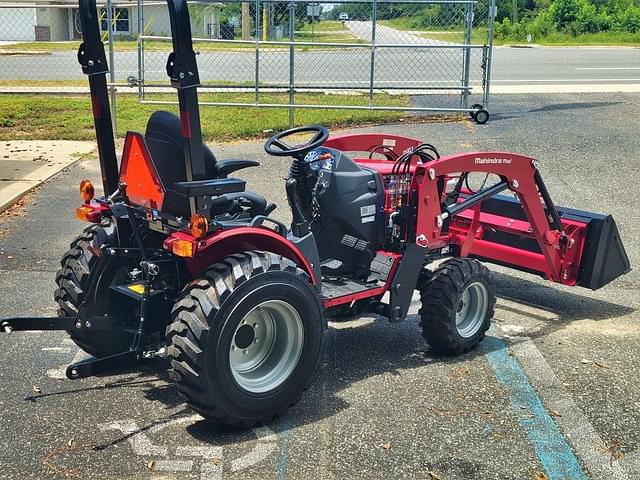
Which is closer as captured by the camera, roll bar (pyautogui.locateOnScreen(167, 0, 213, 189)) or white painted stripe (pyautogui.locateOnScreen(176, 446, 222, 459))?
roll bar (pyautogui.locateOnScreen(167, 0, 213, 189))

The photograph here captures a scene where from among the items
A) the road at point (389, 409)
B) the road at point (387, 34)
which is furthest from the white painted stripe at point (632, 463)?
the road at point (387, 34)

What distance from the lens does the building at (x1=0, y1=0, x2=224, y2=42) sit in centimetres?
1362

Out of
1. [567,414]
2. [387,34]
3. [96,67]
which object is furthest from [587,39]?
[96,67]

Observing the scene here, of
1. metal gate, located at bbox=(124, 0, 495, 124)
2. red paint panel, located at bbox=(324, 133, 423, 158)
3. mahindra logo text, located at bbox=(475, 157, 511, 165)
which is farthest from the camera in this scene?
metal gate, located at bbox=(124, 0, 495, 124)

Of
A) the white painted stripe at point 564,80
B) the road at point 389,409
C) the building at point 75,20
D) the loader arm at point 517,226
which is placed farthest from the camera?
the white painted stripe at point 564,80

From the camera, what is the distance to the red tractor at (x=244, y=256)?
4.14 meters

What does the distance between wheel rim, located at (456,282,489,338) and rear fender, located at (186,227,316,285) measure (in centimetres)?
133

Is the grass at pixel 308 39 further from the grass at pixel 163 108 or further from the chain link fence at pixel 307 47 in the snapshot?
the grass at pixel 163 108

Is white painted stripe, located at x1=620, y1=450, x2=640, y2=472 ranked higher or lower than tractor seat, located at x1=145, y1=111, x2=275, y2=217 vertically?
lower

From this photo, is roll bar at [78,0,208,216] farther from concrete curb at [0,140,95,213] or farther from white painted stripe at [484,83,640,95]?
white painted stripe at [484,83,640,95]

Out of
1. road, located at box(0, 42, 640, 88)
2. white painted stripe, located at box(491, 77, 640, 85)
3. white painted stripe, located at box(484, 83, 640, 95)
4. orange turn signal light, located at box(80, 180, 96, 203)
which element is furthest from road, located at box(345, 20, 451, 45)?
orange turn signal light, located at box(80, 180, 96, 203)

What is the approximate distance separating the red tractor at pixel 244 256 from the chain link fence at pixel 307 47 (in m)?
6.56

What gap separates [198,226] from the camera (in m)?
4.10

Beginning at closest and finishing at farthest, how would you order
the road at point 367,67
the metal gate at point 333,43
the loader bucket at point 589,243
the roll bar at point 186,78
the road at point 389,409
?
the roll bar at point 186,78, the road at point 389,409, the loader bucket at point 589,243, the metal gate at point 333,43, the road at point 367,67
